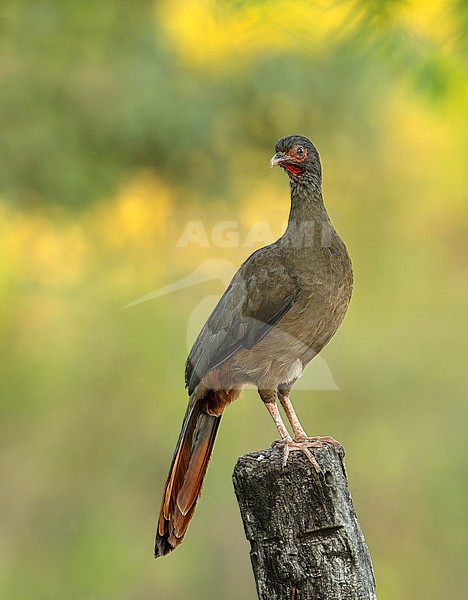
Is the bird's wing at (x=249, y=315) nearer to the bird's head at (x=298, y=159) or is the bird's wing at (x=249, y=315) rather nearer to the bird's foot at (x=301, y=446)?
the bird's head at (x=298, y=159)

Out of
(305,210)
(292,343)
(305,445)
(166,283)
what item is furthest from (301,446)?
(166,283)

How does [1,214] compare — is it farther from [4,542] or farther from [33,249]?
[4,542]

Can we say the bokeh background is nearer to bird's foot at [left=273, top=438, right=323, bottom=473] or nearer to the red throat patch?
the red throat patch

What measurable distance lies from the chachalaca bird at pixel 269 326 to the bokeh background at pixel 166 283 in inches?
89.5

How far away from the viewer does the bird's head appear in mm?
2375

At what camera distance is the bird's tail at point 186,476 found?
228cm

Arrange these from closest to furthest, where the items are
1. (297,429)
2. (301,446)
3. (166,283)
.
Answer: (301,446), (297,429), (166,283)

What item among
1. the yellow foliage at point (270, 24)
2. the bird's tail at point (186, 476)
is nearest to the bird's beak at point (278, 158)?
the yellow foliage at point (270, 24)

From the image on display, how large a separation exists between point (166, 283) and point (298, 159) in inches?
90.2

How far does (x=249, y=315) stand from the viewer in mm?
2361

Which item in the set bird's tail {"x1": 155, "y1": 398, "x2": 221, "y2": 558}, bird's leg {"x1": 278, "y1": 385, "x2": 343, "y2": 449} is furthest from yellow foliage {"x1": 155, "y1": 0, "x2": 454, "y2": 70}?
bird's tail {"x1": 155, "y1": 398, "x2": 221, "y2": 558}

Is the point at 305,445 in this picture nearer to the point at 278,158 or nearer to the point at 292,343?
the point at 292,343

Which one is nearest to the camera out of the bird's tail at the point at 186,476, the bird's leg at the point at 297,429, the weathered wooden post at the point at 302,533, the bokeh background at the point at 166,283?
the weathered wooden post at the point at 302,533

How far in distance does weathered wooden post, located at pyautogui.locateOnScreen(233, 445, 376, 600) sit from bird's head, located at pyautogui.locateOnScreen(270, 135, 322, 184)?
2.52 feet
